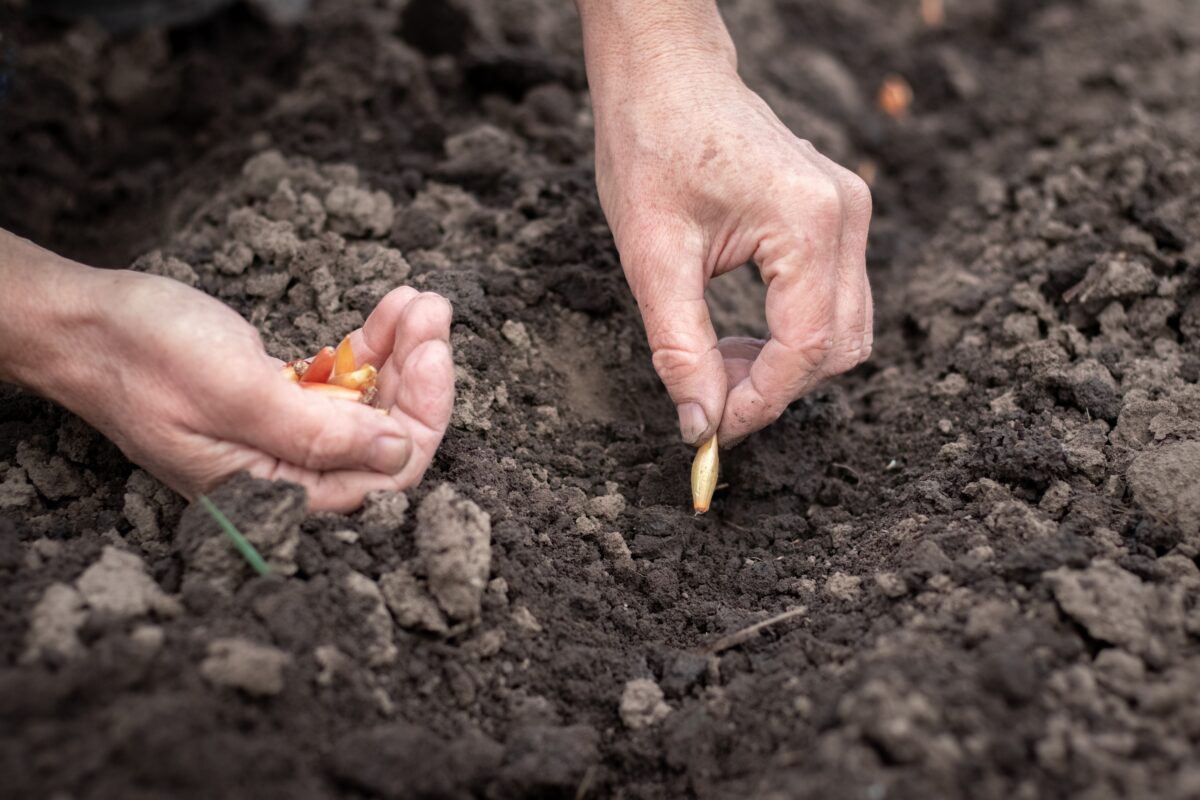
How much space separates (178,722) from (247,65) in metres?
3.50

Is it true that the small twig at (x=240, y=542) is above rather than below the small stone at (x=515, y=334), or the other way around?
above

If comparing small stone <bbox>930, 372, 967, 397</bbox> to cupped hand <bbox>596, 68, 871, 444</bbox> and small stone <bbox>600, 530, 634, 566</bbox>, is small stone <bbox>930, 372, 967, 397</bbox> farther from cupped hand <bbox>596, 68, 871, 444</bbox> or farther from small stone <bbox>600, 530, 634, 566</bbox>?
small stone <bbox>600, 530, 634, 566</bbox>

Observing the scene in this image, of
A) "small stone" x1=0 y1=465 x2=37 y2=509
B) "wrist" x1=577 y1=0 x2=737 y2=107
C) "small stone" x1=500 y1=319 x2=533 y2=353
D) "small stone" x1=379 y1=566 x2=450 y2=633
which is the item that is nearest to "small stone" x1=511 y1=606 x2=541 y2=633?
"small stone" x1=379 y1=566 x2=450 y2=633

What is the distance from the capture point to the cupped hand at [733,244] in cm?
243

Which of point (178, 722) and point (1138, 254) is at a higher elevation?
point (178, 722)

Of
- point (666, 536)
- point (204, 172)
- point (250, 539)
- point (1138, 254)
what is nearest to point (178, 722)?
point (250, 539)

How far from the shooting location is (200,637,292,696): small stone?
181 centimetres

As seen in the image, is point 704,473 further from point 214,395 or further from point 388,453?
point 214,395

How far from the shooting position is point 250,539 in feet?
6.70

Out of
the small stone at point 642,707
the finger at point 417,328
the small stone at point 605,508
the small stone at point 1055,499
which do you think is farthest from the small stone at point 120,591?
the small stone at point 1055,499

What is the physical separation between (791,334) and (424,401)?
2.80ft

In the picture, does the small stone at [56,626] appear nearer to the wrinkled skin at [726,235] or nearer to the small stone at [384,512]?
the small stone at [384,512]

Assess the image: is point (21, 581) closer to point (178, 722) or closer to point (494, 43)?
point (178, 722)

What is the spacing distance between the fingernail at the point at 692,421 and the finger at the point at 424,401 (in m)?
0.57
